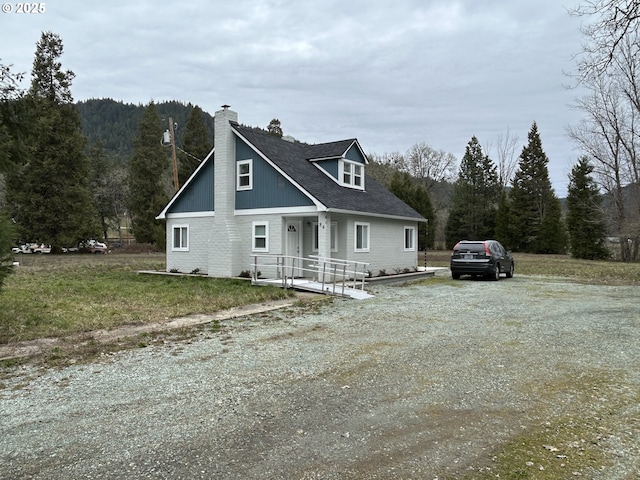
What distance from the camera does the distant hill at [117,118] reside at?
290ft

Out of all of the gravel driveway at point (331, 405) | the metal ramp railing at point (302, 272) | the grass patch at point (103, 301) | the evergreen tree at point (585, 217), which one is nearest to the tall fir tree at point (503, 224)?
the evergreen tree at point (585, 217)

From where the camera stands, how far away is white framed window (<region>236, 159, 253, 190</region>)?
59.7ft

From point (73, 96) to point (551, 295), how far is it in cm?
3977

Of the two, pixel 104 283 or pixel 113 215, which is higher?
pixel 113 215

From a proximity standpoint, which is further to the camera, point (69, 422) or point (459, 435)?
point (69, 422)

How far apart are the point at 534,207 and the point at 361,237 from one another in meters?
32.4

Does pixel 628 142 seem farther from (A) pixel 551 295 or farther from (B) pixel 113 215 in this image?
(B) pixel 113 215

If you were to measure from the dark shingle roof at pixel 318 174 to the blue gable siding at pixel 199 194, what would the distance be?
2.58m

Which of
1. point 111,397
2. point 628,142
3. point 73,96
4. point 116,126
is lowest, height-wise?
point 111,397

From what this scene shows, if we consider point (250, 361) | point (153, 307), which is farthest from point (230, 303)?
point (250, 361)

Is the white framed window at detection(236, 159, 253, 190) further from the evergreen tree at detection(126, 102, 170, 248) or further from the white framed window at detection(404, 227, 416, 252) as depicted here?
the evergreen tree at detection(126, 102, 170, 248)

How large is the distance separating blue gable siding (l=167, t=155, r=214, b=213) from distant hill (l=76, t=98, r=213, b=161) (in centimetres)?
6748

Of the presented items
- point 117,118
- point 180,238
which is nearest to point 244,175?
point 180,238

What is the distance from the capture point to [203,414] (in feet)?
14.9
